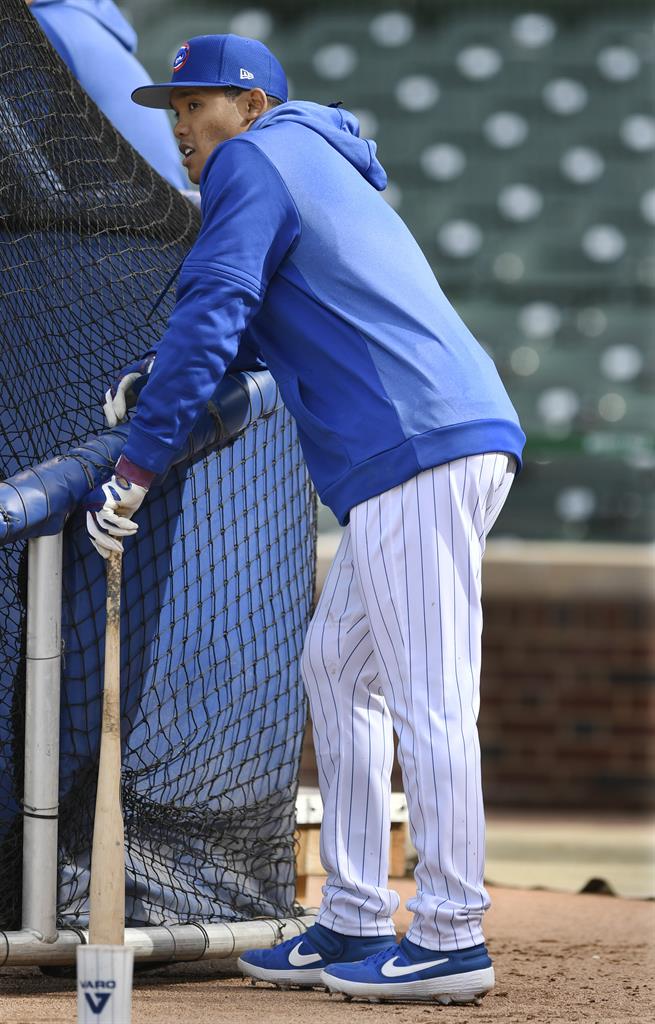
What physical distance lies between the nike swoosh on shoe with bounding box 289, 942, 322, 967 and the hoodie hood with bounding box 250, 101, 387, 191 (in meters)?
1.22

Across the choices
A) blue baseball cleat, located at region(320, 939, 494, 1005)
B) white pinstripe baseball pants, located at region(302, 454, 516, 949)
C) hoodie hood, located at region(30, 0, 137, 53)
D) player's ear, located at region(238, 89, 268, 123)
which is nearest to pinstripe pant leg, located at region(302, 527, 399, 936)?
white pinstripe baseball pants, located at region(302, 454, 516, 949)

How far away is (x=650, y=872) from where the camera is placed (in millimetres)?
5160

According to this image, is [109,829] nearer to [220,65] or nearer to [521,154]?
[220,65]

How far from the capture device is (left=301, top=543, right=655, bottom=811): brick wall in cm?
668

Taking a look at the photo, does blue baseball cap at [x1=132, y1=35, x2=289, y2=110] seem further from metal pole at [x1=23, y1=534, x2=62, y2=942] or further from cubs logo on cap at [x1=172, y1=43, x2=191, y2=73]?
metal pole at [x1=23, y1=534, x2=62, y2=942]

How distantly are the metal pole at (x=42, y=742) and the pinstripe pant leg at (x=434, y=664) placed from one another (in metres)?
0.45

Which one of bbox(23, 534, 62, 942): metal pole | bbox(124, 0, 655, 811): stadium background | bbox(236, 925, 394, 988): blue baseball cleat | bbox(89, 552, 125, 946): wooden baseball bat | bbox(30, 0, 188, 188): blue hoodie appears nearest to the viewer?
bbox(89, 552, 125, 946): wooden baseball bat

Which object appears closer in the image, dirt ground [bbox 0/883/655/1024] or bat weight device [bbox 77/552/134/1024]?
bat weight device [bbox 77/552/134/1024]

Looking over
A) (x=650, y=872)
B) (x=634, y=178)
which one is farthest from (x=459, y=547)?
(x=634, y=178)

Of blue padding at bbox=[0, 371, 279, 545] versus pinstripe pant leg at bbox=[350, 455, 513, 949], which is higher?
blue padding at bbox=[0, 371, 279, 545]

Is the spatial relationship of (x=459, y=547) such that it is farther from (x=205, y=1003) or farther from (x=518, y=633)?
(x=518, y=633)

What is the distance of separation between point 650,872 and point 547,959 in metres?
2.40

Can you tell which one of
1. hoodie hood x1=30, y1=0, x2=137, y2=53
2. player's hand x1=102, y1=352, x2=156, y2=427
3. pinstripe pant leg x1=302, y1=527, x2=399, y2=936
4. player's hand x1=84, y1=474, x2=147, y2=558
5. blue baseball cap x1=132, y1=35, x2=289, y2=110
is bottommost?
pinstripe pant leg x1=302, y1=527, x2=399, y2=936

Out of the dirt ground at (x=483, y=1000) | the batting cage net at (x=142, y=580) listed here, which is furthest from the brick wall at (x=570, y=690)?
the batting cage net at (x=142, y=580)
